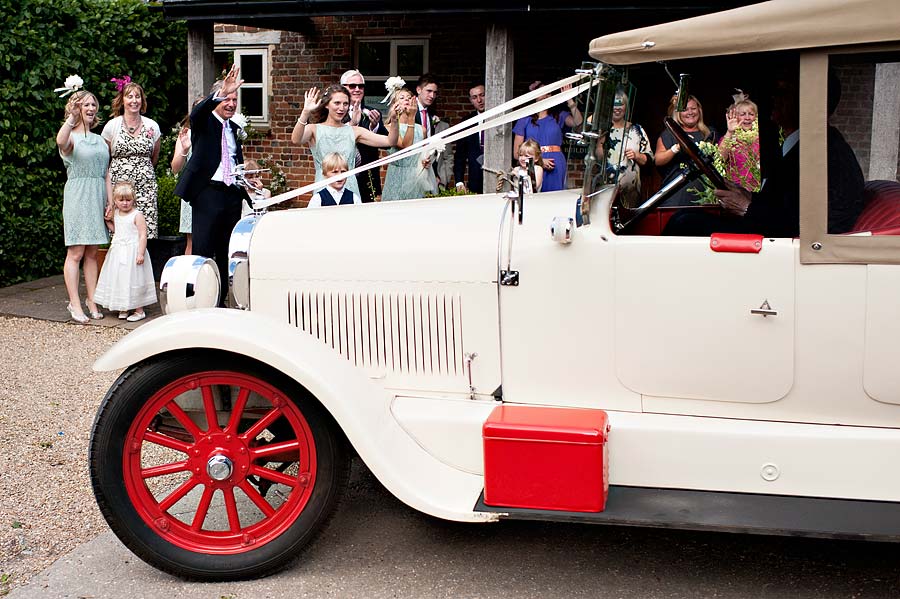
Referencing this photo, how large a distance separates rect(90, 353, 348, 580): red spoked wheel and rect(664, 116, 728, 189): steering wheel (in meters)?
1.84

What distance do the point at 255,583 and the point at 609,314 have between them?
167cm

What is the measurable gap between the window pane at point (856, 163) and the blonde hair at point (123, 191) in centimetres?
660

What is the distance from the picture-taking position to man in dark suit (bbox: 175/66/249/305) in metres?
7.49

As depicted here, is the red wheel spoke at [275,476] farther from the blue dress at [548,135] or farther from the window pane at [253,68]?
the window pane at [253,68]

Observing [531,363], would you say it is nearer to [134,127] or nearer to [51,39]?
[134,127]

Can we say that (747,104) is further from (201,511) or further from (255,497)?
(201,511)

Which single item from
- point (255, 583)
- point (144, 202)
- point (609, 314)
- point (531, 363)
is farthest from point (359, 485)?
point (144, 202)

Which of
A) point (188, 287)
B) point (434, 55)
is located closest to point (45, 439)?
point (188, 287)

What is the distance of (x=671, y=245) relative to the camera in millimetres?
3604

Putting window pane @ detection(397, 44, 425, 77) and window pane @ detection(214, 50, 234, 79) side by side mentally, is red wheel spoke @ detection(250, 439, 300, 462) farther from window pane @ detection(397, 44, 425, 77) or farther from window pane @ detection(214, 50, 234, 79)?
window pane @ detection(214, 50, 234, 79)

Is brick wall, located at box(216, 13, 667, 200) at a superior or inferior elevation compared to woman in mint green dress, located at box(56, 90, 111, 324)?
superior

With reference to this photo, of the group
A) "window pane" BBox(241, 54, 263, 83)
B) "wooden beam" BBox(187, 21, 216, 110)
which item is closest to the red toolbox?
"wooden beam" BBox(187, 21, 216, 110)

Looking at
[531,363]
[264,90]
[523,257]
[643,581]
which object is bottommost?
[643,581]

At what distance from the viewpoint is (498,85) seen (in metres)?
10.2
